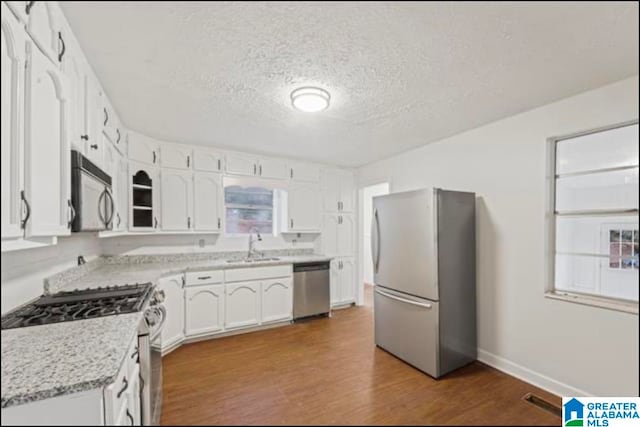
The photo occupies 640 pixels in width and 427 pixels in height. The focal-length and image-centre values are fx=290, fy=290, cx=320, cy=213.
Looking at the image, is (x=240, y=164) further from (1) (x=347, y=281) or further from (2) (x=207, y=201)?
(1) (x=347, y=281)

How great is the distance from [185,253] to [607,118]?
160 inches

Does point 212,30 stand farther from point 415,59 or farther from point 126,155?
point 126,155

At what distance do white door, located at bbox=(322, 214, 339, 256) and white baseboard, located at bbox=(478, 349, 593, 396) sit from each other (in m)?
2.26

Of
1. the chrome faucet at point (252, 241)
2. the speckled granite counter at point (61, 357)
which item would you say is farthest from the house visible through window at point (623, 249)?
the chrome faucet at point (252, 241)

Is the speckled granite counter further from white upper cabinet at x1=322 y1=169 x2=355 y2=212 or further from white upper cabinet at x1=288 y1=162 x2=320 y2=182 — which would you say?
white upper cabinet at x1=322 y1=169 x2=355 y2=212

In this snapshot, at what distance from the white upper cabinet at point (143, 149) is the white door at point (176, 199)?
0.16m

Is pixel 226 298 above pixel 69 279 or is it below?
below

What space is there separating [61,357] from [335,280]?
3.60m

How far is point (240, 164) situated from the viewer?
3682mm

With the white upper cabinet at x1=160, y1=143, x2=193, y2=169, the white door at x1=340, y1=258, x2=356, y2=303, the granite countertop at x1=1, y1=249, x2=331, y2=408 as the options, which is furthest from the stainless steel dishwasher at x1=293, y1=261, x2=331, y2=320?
the granite countertop at x1=1, y1=249, x2=331, y2=408

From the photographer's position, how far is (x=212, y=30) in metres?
1.37

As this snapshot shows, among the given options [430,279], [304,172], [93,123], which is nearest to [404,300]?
[430,279]

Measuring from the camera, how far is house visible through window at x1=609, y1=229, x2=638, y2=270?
195cm

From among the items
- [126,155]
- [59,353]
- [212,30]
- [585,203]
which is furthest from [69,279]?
[585,203]
